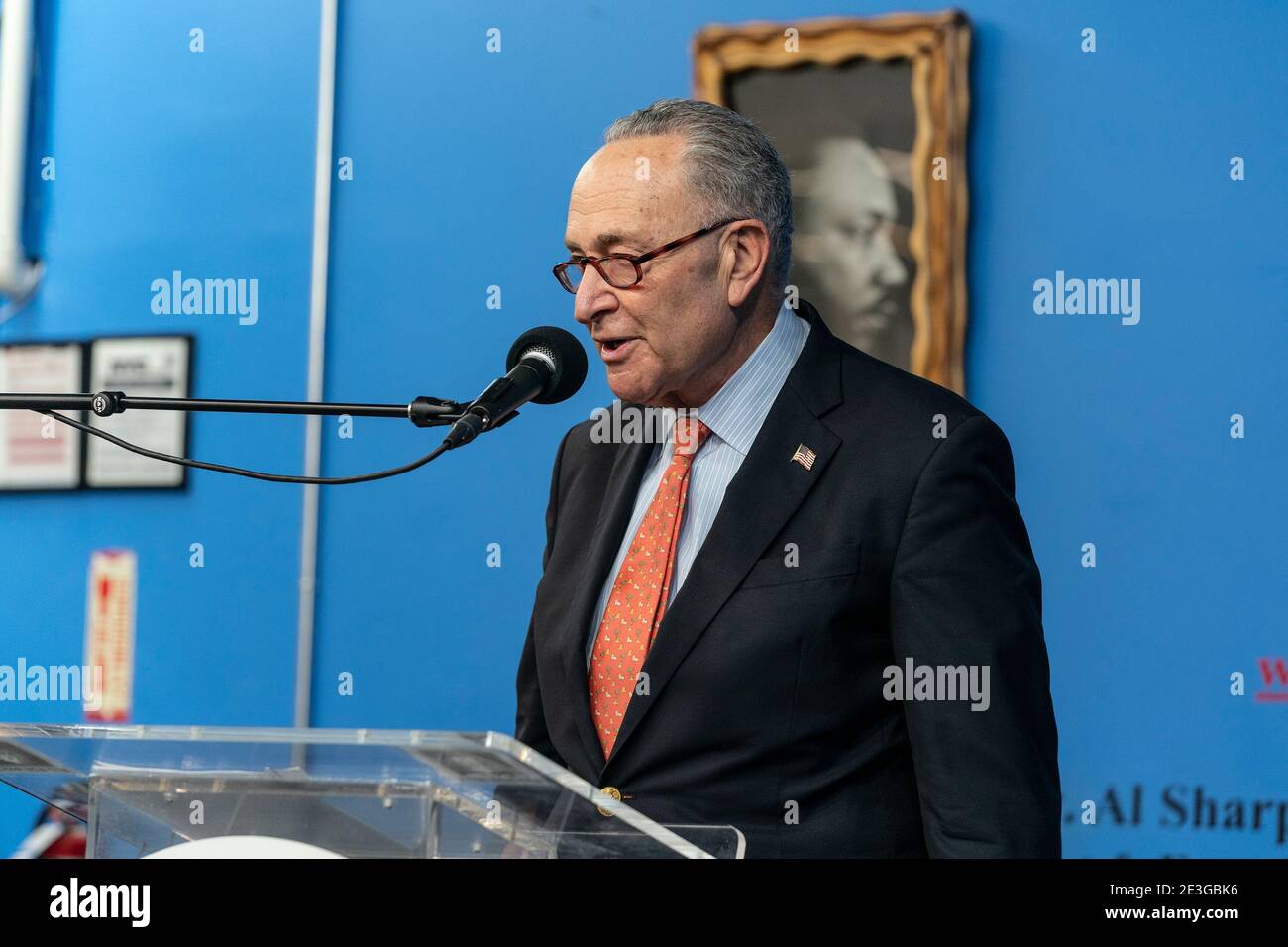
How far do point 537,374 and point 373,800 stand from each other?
0.57 m

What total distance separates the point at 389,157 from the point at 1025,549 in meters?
1.97

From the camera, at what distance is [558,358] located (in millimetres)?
1479

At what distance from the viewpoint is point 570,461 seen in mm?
2061

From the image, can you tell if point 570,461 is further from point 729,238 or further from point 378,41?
point 378,41

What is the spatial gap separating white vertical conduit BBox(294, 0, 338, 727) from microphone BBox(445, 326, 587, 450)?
5.58 feet

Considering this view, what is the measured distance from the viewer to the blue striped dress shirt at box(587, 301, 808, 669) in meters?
1.78
